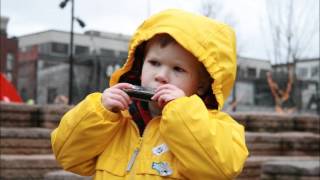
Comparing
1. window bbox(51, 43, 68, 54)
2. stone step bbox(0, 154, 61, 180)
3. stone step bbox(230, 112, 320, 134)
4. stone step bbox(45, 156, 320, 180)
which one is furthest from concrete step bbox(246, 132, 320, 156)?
window bbox(51, 43, 68, 54)

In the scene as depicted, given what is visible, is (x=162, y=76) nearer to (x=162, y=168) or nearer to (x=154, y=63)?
(x=154, y=63)

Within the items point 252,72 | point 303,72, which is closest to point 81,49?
point 252,72

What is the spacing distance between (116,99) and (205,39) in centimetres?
43

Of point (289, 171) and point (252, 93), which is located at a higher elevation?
point (289, 171)

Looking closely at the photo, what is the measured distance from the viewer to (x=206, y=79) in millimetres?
2594

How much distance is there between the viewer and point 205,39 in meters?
2.48

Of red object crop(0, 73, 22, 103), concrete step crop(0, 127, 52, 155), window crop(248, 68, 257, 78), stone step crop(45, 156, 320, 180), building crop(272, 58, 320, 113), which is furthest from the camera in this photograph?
window crop(248, 68, 257, 78)

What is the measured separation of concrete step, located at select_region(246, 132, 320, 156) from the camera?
9.45 meters

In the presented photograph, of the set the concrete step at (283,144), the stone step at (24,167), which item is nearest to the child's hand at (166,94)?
the stone step at (24,167)

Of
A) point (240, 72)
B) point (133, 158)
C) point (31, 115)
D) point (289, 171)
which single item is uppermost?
point (133, 158)

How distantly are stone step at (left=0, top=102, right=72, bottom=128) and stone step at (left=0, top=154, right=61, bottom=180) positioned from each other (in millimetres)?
1662

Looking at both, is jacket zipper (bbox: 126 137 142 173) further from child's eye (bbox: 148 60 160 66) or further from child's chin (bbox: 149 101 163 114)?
child's eye (bbox: 148 60 160 66)

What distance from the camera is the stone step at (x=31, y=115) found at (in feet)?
28.9

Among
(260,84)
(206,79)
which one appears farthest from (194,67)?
(260,84)
